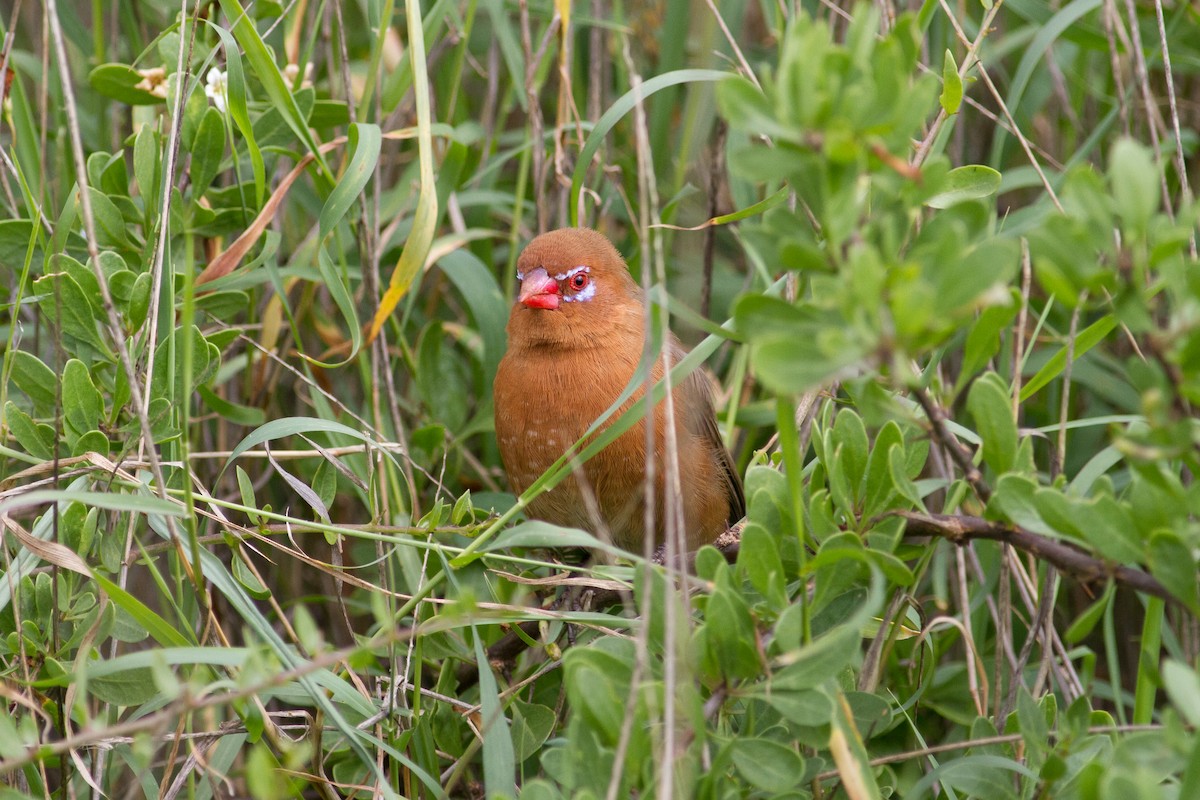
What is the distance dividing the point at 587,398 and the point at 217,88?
4.04ft

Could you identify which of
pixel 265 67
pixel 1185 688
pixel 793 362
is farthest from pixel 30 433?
pixel 1185 688

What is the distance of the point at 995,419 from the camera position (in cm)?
185

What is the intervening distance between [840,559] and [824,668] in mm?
245

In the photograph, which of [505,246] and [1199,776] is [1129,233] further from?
[505,246]

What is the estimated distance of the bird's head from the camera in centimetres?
345

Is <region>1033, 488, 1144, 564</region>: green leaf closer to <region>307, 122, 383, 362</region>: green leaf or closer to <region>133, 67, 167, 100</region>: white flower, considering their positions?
<region>307, 122, 383, 362</region>: green leaf

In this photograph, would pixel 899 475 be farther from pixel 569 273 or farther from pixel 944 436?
pixel 569 273

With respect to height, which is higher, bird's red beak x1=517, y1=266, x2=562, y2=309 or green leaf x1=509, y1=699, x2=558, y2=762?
bird's red beak x1=517, y1=266, x2=562, y2=309

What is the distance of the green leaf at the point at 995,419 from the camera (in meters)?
1.81

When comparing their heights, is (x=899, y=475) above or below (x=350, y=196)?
below

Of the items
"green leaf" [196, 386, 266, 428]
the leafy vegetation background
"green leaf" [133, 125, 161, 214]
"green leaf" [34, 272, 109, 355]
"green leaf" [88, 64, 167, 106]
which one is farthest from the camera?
"green leaf" [196, 386, 266, 428]

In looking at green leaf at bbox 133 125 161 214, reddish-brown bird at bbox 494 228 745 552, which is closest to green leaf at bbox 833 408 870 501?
reddish-brown bird at bbox 494 228 745 552

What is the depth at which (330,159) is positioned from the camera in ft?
12.4

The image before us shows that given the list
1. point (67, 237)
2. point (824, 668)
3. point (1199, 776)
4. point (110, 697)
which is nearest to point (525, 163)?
point (67, 237)
